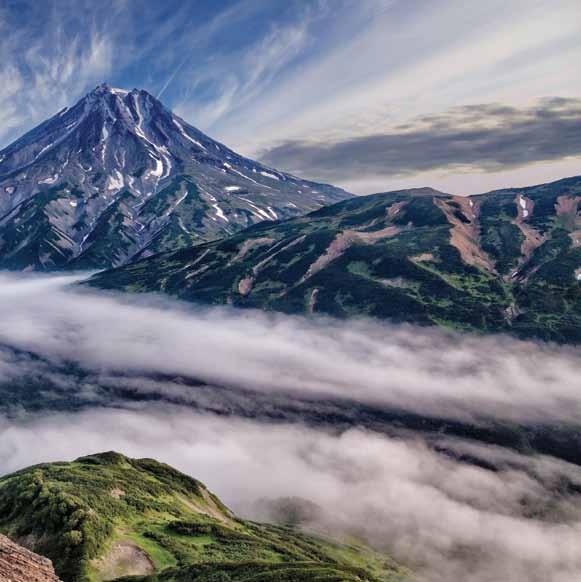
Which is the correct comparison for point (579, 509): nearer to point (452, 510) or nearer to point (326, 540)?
point (452, 510)

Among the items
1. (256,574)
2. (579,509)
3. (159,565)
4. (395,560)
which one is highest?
(256,574)

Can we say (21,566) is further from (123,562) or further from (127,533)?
(127,533)

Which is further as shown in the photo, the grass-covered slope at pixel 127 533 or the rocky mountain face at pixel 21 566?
the grass-covered slope at pixel 127 533

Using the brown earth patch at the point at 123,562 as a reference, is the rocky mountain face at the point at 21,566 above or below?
above

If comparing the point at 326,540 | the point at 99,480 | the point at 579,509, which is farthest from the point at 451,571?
the point at 99,480

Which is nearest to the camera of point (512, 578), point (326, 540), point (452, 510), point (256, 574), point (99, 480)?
point (256, 574)

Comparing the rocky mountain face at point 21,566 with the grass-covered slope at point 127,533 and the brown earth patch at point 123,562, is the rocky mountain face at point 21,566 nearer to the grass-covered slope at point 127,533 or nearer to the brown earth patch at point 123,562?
the grass-covered slope at point 127,533

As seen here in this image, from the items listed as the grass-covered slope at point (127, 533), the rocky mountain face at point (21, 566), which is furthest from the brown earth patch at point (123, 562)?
the rocky mountain face at point (21, 566)

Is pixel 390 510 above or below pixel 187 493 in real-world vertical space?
below

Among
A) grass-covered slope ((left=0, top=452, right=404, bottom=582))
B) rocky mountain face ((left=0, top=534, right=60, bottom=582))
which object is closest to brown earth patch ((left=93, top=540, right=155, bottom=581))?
grass-covered slope ((left=0, top=452, right=404, bottom=582))
